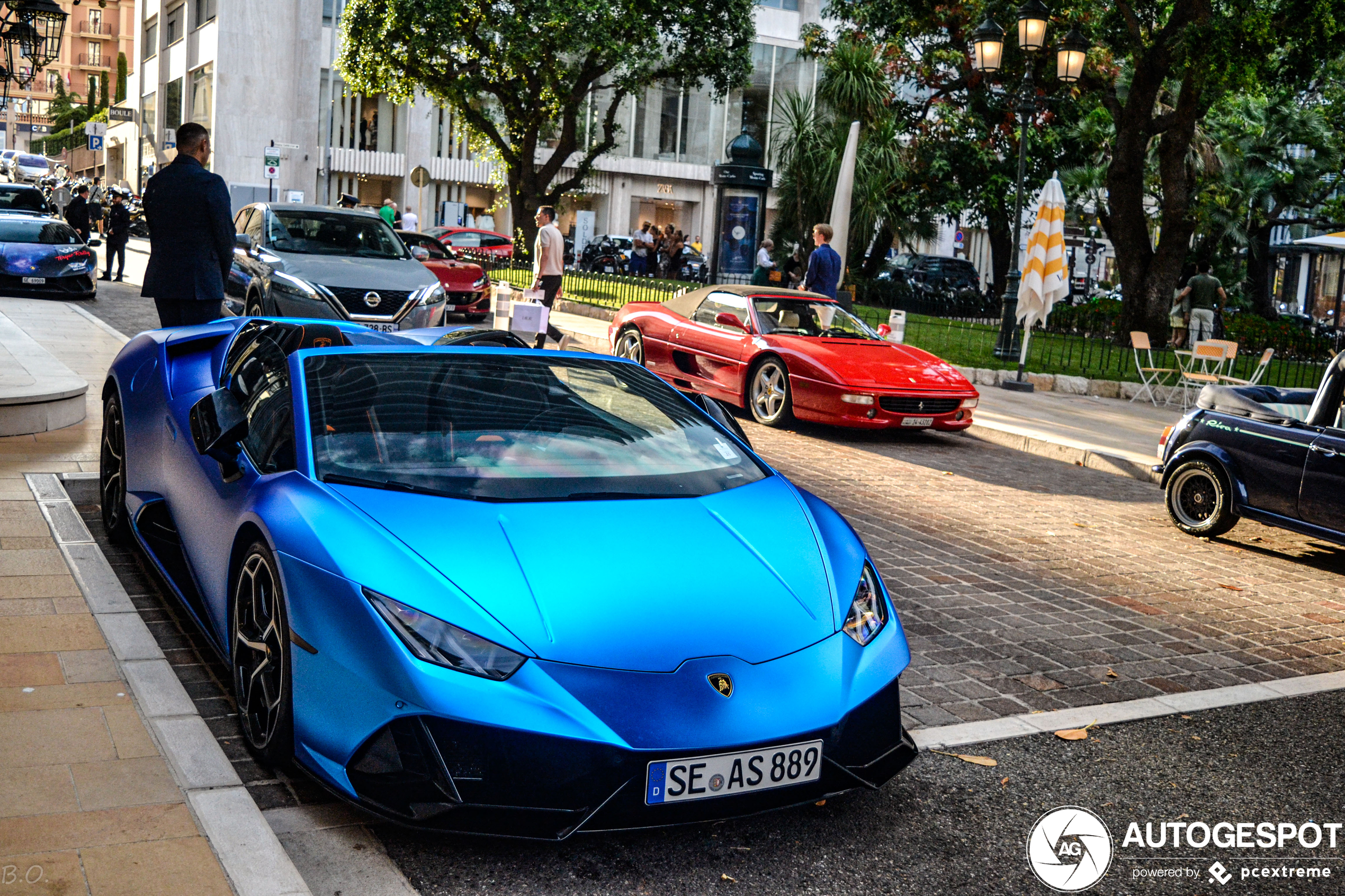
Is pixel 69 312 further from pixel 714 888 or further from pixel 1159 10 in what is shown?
pixel 1159 10

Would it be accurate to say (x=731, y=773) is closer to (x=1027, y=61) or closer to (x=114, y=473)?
(x=114, y=473)

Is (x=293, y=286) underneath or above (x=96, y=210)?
underneath

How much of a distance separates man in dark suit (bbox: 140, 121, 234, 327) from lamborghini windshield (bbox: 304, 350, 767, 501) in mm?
4488

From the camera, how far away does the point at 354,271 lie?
13.6 meters

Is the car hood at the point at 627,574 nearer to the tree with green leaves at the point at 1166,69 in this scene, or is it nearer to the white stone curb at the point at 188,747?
the white stone curb at the point at 188,747

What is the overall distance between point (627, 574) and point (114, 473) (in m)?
3.61

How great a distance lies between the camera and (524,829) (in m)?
3.04

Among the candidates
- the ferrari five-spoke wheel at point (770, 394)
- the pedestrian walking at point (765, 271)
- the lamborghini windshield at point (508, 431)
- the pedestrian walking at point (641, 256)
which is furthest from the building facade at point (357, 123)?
the lamborghini windshield at point (508, 431)

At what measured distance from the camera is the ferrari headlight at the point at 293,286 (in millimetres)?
13016

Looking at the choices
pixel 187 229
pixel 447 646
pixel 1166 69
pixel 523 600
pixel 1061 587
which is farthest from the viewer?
pixel 1166 69

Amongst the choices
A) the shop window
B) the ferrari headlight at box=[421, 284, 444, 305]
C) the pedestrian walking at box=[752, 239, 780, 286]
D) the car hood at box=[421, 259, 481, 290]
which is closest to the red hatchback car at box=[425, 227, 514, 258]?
the car hood at box=[421, 259, 481, 290]

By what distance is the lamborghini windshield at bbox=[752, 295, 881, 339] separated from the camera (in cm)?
1258

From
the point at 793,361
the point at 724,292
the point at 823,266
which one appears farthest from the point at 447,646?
the point at 823,266

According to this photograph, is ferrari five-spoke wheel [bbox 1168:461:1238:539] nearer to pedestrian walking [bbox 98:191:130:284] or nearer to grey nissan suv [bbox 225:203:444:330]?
grey nissan suv [bbox 225:203:444:330]
